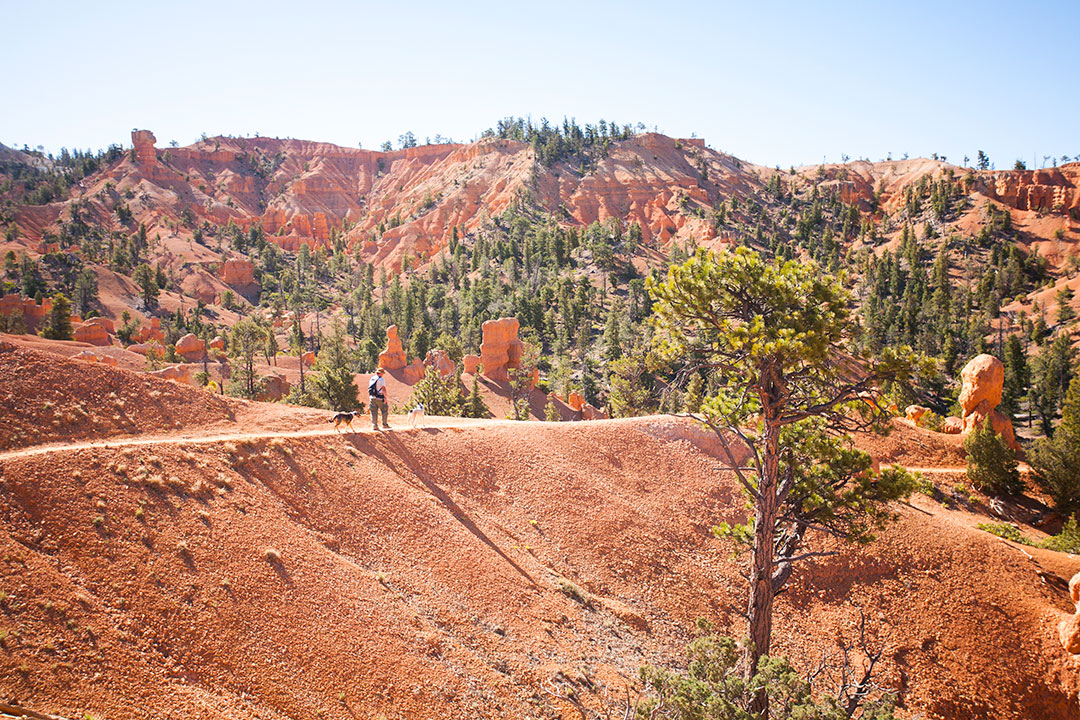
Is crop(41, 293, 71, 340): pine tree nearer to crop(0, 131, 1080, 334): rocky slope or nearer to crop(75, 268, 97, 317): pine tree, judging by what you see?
crop(75, 268, 97, 317): pine tree

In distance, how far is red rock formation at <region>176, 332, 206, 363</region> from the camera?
57.5 meters

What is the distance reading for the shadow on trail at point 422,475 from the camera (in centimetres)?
1511

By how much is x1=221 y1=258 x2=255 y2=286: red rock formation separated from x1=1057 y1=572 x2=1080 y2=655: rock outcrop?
11121 centimetres

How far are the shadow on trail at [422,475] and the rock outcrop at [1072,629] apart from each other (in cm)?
1389

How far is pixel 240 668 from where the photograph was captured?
961 cm

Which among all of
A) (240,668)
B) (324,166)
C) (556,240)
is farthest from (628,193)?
(240,668)

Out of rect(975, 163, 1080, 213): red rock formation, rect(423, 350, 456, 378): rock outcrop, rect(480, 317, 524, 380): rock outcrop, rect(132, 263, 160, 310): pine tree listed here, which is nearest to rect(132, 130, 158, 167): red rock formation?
rect(132, 263, 160, 310): pine tree

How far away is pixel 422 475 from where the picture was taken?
659 inches

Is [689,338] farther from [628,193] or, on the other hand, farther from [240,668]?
[628,193]

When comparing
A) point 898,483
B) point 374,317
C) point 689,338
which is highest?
point 689,338

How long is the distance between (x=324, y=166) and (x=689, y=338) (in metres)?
179

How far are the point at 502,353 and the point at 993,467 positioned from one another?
35672mm

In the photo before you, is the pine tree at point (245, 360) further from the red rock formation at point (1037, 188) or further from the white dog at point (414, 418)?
the red rock formation at point (1037, 188)

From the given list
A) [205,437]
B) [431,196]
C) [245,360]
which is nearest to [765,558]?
[205,437]
